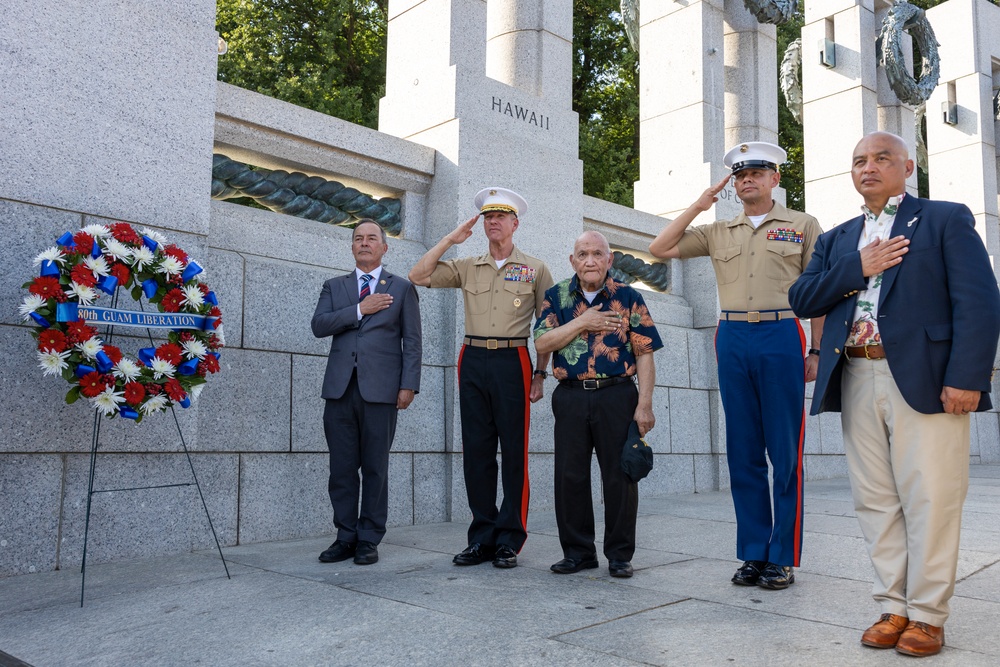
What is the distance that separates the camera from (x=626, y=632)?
10.6 ft

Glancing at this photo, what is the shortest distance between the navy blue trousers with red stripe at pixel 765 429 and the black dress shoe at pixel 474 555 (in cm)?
135

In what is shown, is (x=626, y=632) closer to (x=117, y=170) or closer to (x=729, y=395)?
(x=729, y=395)

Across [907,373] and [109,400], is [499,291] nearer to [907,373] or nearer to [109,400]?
[109,400]

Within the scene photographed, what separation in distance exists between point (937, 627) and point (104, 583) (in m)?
3.60

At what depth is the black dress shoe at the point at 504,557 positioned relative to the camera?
15.1 ft

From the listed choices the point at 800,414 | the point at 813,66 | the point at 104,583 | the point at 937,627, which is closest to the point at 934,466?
the point at 937,627

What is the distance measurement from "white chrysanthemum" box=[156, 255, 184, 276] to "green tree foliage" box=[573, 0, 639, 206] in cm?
1645

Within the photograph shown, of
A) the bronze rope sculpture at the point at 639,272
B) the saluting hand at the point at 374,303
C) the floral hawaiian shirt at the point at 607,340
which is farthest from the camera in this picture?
the bronze rope sculpture at the point at 639,272

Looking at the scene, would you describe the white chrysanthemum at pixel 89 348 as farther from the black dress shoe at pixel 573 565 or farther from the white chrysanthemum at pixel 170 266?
the black dress shoe at pixel 573 565

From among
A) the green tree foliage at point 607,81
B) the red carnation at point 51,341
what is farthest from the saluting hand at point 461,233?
the green tree foliage at point 607,81

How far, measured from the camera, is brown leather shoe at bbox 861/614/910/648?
303 centimetres

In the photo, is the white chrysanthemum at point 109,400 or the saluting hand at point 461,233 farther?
the saluting hand at point 461,233

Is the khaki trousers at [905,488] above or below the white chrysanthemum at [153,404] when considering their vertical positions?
below

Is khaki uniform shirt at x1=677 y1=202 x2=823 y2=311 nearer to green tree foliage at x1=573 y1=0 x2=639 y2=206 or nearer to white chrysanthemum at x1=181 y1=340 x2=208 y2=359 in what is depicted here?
white chrysanthemum at x1=181 y1=340 x2=208 y2=359
